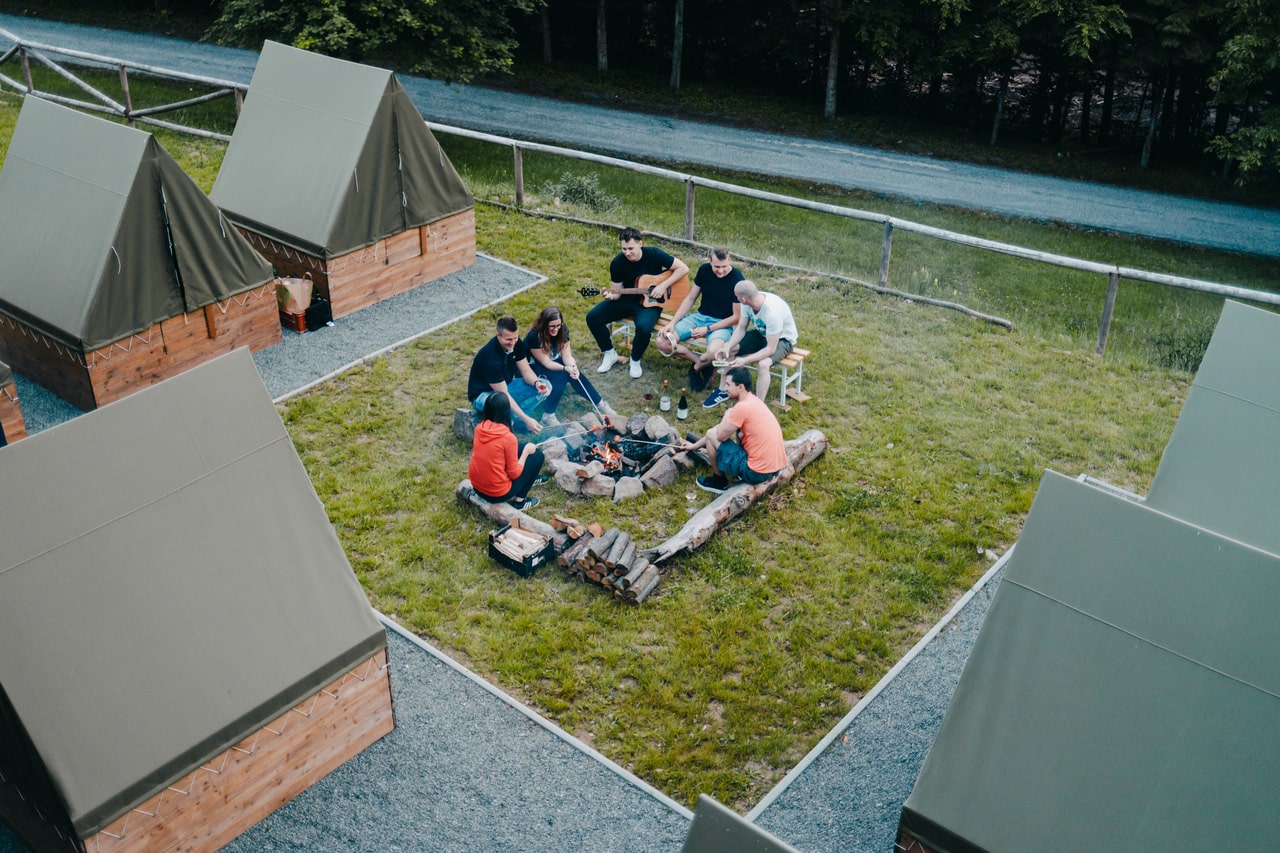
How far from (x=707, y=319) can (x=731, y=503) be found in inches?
115

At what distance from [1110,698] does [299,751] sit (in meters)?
4.83

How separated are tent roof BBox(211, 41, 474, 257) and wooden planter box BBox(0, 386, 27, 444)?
372 cm

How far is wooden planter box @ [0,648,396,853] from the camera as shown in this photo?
235 inches

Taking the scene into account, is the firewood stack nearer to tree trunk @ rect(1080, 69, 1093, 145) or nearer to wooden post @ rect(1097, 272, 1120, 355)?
wooden post @ rect(1097, 272, 1120, 355)

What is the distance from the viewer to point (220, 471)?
6578 millimetres

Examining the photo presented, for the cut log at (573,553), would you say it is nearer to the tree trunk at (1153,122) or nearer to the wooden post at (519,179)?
the wooden post at (519,179)

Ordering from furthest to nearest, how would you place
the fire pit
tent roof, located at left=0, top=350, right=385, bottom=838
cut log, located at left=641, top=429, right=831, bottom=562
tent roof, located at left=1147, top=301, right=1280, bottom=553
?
1. the fire pit
2. cut log, located at left=641, top=429, right=831, bottom=562
3. tent roof, located at left=1147, top=301, right=1280, bottom=553
4. tent roof, located at left=0, top=350, right=385, bottom=838

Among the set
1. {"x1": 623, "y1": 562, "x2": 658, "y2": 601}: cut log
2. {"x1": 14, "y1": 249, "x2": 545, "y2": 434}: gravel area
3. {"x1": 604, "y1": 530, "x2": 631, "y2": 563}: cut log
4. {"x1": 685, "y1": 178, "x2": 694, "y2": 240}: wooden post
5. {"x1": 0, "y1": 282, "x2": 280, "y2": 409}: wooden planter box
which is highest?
{"x1": 685, "y1": 178, "x2": 694, "y2": 240}: wooden post

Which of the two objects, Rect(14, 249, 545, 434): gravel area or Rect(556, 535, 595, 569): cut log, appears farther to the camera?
Rect(14, 249, 545, 434): gravel area

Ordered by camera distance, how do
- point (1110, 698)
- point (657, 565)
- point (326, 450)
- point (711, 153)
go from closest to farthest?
point (1110, 698), point (657, 565), point (326, 450), point (711, 153)

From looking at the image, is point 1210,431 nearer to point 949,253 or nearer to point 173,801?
point 173,801

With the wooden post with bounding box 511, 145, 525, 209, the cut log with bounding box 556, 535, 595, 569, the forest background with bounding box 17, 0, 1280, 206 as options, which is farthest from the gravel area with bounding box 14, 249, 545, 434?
the forest background with bounding box 17, 0, 1280, 206

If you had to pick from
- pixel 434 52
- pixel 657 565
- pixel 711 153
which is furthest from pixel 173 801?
pixel 711 153

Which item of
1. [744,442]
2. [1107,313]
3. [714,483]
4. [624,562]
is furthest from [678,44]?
[624,562]
